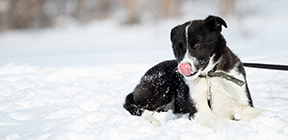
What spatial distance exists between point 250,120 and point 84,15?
19107 mm

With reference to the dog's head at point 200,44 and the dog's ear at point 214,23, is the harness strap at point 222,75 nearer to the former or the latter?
the dog's head at point 200,44

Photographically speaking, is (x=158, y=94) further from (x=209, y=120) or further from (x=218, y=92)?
(x=209, y=120)

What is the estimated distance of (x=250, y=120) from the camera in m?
2.92

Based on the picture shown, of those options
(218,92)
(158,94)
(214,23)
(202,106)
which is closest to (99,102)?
(158,94)

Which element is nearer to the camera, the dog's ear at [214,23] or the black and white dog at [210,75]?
the black and white dog at [210,75]

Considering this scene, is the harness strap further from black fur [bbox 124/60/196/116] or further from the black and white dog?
black fur [bbox 124/60/196/116]

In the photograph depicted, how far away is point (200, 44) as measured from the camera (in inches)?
126

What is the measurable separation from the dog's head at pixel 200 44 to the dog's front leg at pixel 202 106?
16 cm

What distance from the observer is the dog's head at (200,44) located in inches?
124

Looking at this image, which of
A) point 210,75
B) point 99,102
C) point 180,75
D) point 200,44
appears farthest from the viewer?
point 99,102

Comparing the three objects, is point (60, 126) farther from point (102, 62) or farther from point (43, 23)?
point (43, 23)

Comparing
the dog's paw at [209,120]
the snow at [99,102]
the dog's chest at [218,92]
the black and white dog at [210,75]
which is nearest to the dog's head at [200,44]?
the black and white dog at [210,75]

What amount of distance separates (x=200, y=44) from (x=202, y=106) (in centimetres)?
62

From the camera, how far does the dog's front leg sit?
3.01m
